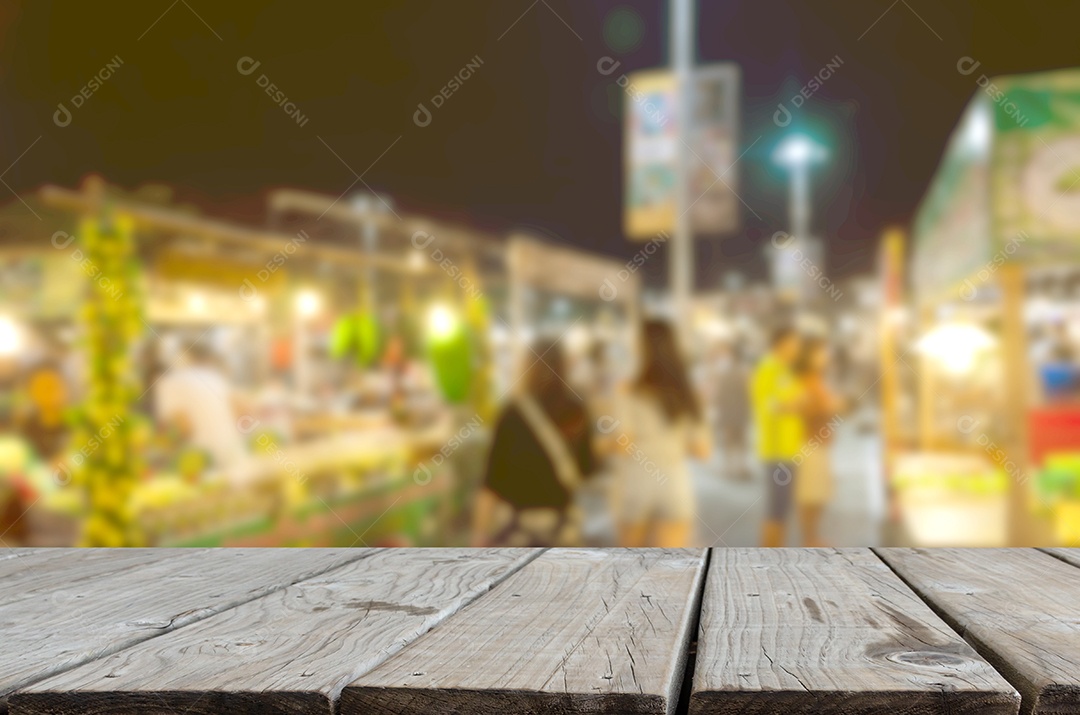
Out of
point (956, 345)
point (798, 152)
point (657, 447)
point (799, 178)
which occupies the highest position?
point (798, 152)

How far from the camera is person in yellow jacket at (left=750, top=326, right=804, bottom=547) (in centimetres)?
404

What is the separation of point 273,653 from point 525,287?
362 centimetres

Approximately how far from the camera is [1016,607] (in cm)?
59

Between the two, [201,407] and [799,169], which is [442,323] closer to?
[201,407]

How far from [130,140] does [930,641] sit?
431 centimetres

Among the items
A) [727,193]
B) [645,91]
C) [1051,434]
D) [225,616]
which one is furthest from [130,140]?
[225,616]

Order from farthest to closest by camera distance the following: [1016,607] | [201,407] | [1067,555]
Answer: [201,407] → [1067,555] → [1016,607]

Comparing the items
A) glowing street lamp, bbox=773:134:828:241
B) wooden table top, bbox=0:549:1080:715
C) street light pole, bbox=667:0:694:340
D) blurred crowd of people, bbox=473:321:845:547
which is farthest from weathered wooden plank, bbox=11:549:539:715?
glowing street lamp, bbox=773:134:828:241

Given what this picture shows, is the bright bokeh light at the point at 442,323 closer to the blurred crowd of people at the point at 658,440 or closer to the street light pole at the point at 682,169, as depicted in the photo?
the blurred crowd of people at the point at 658,440

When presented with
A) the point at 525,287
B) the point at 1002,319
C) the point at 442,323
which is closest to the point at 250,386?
the point at 442,323

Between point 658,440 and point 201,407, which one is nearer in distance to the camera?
point 658,440

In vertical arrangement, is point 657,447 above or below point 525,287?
below

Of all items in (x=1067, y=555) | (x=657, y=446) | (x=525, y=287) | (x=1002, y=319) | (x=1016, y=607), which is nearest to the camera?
(x=1016, y=607)

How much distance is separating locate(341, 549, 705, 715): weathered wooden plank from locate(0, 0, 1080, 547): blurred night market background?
3.05m
